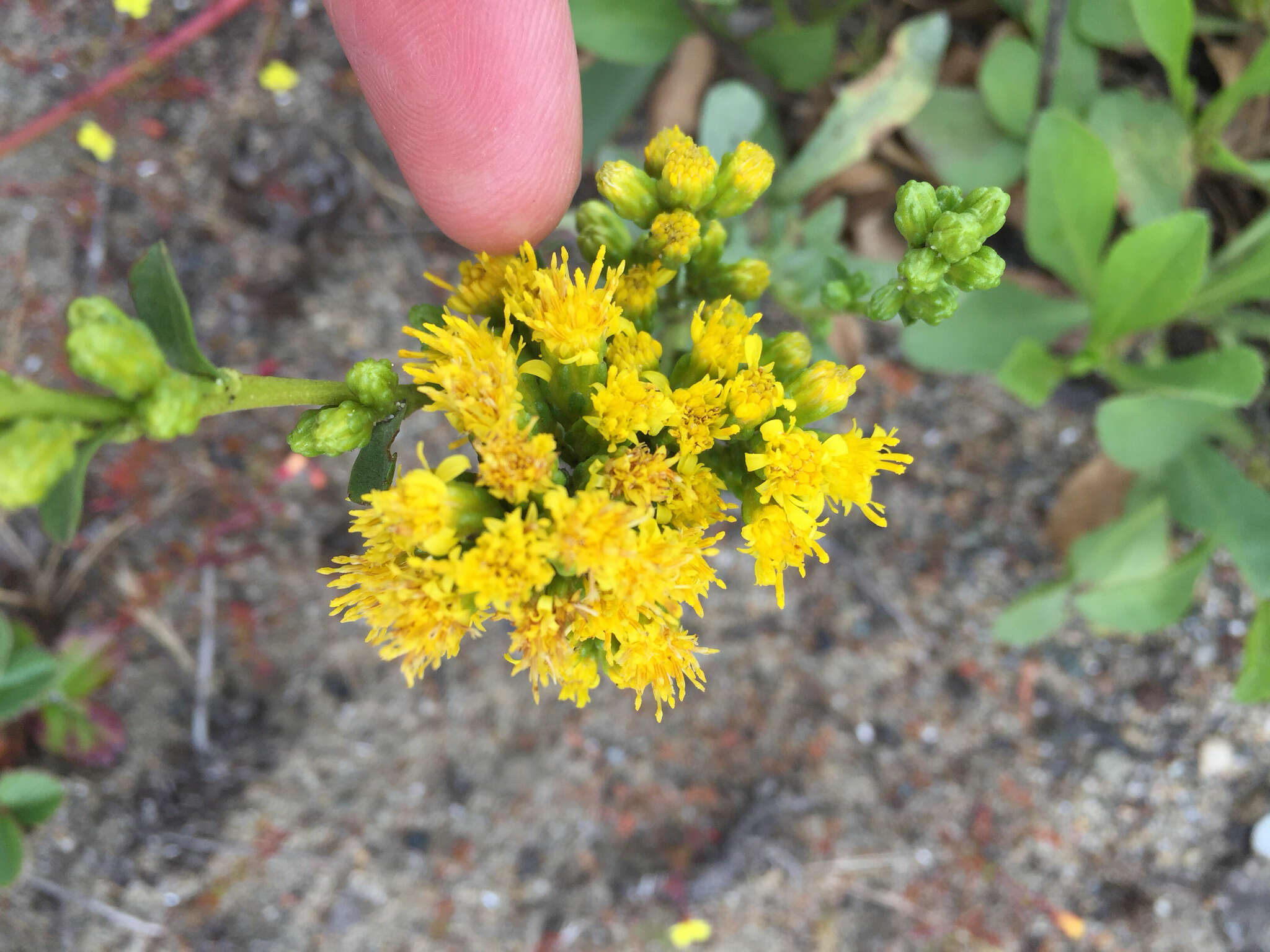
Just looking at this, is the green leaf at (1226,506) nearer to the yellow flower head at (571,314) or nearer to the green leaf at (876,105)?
the green leaf at (876,105)

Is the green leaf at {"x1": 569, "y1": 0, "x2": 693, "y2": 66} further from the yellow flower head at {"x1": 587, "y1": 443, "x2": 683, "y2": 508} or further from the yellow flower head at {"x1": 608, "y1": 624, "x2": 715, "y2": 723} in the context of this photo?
the yellow flower head at {"x1": 608, "y1": 624, "x2": 715, "y2": 723}

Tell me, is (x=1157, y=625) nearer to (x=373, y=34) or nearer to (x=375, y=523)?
(x=375, y=523)

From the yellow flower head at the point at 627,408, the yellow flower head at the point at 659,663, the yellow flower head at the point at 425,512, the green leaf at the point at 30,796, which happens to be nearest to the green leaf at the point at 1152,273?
the yellow flower head at the point at 627,408

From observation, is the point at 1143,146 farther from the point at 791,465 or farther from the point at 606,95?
the point at 791,465

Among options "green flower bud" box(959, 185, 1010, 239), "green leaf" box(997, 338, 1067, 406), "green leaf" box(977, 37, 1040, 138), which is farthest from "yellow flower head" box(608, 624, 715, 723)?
"green leaf" box(977, 37, 1040, 138)

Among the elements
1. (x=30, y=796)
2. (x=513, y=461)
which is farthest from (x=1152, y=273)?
(x=30, y=796)

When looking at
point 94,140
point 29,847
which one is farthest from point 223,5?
point 29,847
